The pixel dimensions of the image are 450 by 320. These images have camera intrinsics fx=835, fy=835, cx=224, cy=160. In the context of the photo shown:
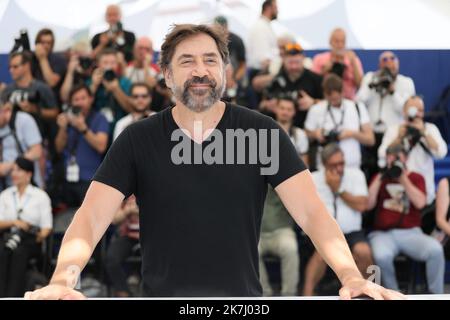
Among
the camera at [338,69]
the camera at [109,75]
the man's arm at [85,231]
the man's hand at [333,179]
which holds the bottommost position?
the man's arm at [85,231]

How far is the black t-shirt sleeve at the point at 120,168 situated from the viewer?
2.79m

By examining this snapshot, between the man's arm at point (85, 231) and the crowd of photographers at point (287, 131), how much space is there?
12.0 feet

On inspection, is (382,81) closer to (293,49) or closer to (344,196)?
(293,49)

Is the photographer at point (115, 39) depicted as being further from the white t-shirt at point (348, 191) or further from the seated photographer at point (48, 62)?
the white t-shirt at point (348, 191)

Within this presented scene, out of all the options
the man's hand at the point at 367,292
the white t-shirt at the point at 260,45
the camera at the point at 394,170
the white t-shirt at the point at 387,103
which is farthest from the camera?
the white t-shirt at the point at 260,45

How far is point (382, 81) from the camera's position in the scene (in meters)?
6.91

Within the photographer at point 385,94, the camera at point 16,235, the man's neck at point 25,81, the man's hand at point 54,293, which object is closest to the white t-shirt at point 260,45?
the photographer at point 385,94

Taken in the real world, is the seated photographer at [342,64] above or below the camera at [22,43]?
below

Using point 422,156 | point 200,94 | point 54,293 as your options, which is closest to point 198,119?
point 200,94

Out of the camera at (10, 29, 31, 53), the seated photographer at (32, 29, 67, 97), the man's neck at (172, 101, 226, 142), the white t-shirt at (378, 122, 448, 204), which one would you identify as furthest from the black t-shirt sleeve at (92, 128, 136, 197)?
the camera at (10, 29, 31, 53)

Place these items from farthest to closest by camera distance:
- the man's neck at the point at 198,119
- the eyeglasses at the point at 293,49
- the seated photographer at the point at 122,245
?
the eyeglasses at the point at 293,49 → the seated photographer at the point at 122,245 → the man's neck at the point at 198,119

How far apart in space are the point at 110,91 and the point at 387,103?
227 centimetres

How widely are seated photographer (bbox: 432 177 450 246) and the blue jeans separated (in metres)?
0.14

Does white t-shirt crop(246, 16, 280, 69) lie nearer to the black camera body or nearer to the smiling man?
the black camera body
